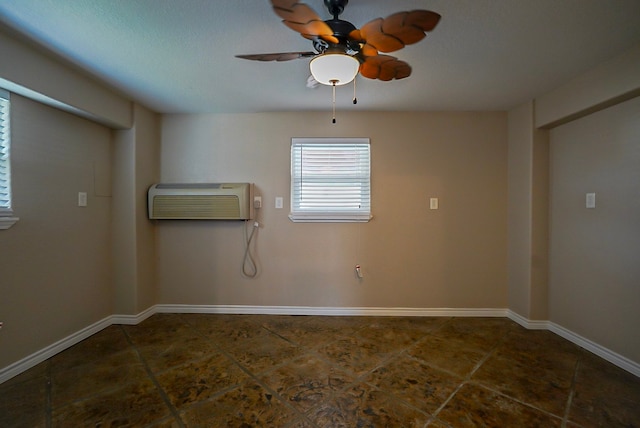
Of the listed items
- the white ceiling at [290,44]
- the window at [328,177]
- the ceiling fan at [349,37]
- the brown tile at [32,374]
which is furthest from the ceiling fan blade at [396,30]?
the brown tile at [32,374]

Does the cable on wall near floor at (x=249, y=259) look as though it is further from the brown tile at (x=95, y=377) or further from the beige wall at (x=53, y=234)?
the beige wall at (x=53, y=234)

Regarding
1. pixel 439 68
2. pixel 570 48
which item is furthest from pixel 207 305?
pixel 570 48

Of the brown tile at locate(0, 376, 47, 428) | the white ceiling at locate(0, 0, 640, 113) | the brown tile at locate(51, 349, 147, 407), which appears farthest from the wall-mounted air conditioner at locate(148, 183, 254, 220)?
the brown tile at locate(0, 376, 47, 428)

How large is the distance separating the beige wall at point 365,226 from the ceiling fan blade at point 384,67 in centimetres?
117

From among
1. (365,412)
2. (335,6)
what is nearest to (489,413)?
(365,412)

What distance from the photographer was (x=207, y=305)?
2.71 m

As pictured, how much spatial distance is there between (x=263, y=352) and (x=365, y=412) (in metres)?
0.93

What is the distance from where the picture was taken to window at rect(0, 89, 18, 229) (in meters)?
1.66

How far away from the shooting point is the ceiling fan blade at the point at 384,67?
1357mm

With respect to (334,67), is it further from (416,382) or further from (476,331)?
(476,331)

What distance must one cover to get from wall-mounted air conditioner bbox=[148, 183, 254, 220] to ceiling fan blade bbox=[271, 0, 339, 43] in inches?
66.5

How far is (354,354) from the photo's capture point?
1964 millimetres

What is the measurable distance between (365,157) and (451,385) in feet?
6.79

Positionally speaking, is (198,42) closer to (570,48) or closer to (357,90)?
(357,90)
